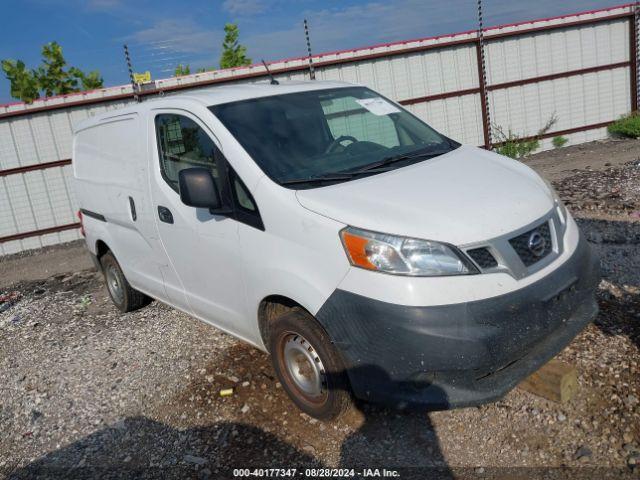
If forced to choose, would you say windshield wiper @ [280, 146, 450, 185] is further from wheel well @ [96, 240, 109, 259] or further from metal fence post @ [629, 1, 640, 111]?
metal fence post @ [629, 1, 640, 111]

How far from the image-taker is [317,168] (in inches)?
138

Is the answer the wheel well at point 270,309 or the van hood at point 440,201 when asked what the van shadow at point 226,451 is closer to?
the wheel well at point 270,309

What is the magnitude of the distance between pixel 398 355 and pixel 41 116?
9781 mm

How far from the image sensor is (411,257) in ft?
9.16

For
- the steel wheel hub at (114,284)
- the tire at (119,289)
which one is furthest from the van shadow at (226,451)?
the steel wheel hub at (114,284)

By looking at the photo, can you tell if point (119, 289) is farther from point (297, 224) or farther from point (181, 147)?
point (297, 224)

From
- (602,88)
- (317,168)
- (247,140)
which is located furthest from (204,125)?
(602,88)

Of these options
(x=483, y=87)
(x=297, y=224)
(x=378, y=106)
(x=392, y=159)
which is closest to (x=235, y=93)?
(x=378, y=106)

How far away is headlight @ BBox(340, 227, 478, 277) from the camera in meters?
2.78

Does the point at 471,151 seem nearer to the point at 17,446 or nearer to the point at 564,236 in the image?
the point at 564,236

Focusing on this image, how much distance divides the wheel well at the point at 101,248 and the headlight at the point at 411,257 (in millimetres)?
3599

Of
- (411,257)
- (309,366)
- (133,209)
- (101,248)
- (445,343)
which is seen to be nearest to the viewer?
(445,343)

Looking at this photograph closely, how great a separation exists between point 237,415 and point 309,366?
72cm

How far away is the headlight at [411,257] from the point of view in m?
2.78
